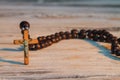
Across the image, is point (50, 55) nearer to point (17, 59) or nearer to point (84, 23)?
point (17, 59)

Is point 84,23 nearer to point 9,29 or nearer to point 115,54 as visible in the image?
point 9,29

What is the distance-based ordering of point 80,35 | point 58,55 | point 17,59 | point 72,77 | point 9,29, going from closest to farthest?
point 72,77 → point 17,59 → point 58,55 → point 80,35 → point 9,29

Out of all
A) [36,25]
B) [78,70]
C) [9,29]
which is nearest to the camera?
[78,70]

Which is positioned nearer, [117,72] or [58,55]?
[117,72]

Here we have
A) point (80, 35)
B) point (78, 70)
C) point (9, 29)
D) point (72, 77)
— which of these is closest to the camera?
point (72, 77)

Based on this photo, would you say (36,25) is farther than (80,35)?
Yes

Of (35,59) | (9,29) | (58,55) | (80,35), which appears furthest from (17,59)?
(9,29)

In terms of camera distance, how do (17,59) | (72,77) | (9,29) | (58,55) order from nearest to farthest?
(72,77), (17,59), (58,55), (9,29)

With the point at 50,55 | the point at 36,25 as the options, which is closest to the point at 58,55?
the point at 50,55
